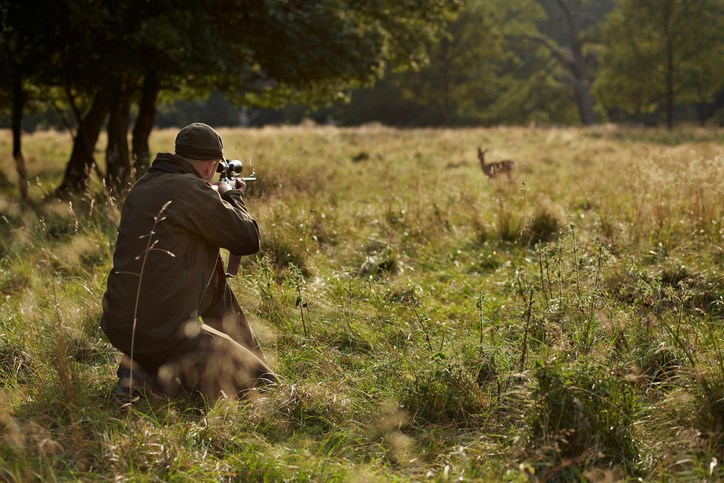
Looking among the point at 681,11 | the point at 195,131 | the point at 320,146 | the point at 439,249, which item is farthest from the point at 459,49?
the point at 195,131

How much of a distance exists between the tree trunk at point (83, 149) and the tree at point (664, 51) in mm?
25781

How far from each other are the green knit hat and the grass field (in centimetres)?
116

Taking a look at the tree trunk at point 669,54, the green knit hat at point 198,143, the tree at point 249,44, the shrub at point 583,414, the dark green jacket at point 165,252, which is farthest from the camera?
the tree trunk at point 669,54

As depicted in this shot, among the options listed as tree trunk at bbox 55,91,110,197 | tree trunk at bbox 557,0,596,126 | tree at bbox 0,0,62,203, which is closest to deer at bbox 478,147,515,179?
tree trunk at bbox 55,91,110,197

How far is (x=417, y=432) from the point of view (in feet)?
11.9

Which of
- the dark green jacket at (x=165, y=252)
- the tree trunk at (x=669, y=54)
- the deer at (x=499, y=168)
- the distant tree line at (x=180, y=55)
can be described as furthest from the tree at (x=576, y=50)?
the dark green jacket at (x=165, y=252)

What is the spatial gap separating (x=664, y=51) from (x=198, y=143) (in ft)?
113

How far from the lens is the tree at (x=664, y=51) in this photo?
32.1 meters

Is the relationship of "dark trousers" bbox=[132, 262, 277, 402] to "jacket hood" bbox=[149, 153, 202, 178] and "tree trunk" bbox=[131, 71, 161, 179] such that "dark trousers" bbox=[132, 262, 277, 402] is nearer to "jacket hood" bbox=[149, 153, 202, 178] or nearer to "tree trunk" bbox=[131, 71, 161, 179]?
"jacket hood" bbox=[149, 153, 202, 178]

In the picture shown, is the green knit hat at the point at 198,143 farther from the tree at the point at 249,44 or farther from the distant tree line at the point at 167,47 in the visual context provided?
the tree at the point at 249,44

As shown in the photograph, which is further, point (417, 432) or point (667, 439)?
point (417, 432)

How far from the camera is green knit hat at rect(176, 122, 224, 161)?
151 inches

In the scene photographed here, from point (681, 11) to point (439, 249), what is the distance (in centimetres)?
3025

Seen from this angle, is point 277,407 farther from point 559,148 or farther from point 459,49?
point 459,49
